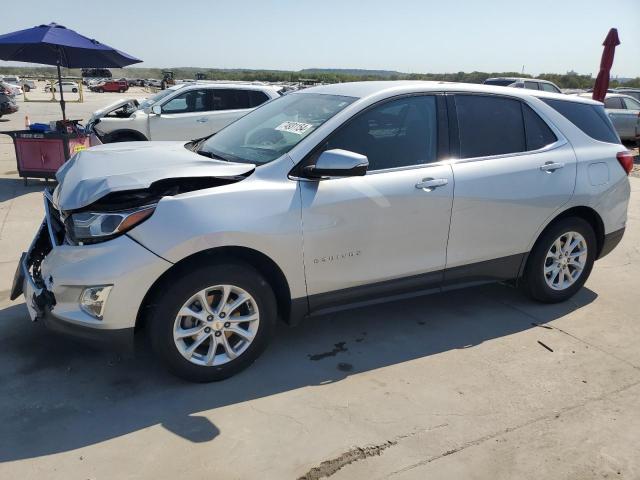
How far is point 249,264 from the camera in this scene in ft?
10.8

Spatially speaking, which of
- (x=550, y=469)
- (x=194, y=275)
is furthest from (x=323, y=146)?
(x=550, y=469)

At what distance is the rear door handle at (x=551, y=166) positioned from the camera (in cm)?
417

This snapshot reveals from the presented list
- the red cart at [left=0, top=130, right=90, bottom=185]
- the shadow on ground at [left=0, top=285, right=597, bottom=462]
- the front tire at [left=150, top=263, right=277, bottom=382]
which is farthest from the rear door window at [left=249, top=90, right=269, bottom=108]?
the front tire at [left=150, top=263, right=277, bottom=382]

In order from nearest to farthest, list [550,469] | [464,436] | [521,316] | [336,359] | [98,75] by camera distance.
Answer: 1. [550,469]
2. [464,436]
3. [336,359]
4. [521,316]
5. [98,75]

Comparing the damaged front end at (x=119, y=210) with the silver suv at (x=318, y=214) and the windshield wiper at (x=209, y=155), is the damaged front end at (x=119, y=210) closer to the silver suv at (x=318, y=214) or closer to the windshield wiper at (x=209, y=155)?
the silver suv at (x=318, y=214)

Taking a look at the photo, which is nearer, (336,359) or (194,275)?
(194,275)

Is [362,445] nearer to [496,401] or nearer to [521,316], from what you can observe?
[496,401]

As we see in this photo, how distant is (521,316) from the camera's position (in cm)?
443

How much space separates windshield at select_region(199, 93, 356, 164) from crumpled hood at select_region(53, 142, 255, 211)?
21cm

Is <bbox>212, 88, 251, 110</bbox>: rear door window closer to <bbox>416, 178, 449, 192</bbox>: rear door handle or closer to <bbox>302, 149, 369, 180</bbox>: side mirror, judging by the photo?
<bbox>416, 178, 449, 192</bbox>: rear door handle

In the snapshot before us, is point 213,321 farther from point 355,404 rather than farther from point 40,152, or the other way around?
point 40,152

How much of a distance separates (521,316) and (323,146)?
228 centimetres

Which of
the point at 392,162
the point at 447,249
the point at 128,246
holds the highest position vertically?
the point at 392,162

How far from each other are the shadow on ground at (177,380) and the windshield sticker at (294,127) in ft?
4.85
